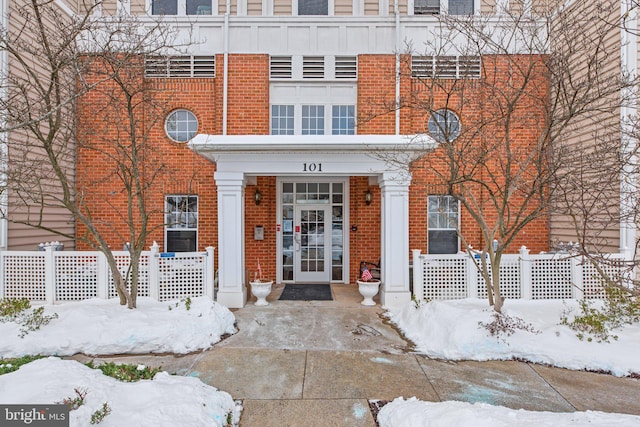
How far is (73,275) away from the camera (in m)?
6.59

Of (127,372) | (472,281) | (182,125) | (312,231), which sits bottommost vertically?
(127,372)

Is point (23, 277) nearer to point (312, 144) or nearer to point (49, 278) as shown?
point (49, 278)

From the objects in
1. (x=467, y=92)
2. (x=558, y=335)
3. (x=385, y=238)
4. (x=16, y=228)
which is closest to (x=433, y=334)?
A: (x=558, y=335)

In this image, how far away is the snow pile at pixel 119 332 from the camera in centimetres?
482

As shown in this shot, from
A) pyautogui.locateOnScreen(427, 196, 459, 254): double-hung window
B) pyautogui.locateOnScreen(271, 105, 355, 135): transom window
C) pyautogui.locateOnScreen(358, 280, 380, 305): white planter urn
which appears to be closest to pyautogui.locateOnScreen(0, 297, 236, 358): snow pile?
pyautogui.locateOnScreen(358, 280, 380, 305): white planter urn

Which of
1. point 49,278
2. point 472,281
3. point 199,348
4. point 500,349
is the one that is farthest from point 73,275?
point 472,281

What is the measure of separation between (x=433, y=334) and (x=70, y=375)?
15.3 feet

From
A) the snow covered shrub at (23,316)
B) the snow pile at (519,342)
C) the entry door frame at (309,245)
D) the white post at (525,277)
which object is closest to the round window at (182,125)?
the entry door frame at (309,245)

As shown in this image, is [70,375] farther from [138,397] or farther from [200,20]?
[200,20]

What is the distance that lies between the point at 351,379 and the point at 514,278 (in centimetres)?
441

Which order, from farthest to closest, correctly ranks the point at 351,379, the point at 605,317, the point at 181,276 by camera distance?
the point at 181,276 → the point at 605,317 → the point at 351,379

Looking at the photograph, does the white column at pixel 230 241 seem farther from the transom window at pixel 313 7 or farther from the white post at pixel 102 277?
the transom window at pixel 313 7

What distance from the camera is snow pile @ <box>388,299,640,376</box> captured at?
452cm

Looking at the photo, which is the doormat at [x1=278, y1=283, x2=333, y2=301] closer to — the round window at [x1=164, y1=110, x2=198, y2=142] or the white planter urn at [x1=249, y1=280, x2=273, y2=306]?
the white planter urn at [x1=249, y1=280, x2=273, y2=306]
